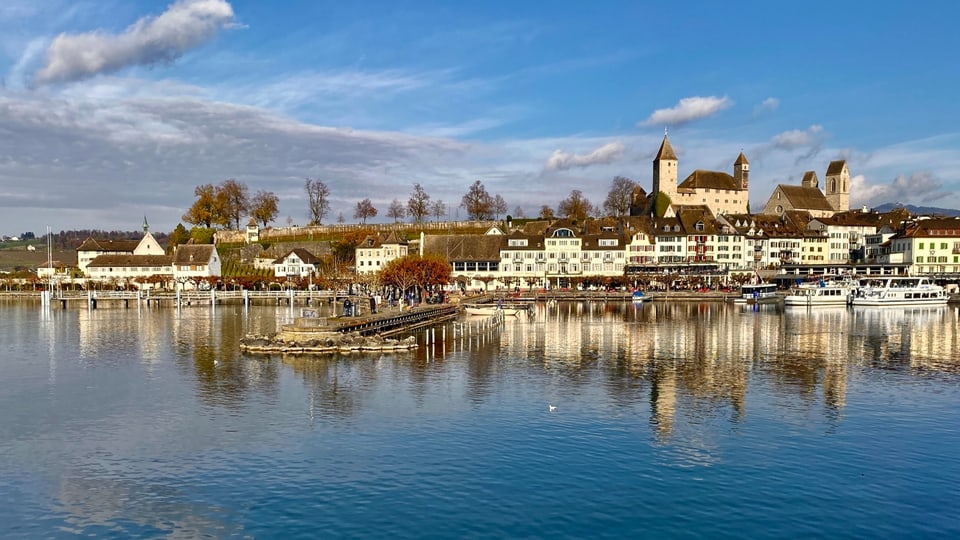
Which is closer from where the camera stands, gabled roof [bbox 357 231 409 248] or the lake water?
the lake water

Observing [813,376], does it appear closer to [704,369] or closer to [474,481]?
[704,369]

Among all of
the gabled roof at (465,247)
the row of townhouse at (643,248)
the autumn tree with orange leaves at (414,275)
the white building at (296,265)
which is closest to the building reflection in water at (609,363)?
the autumn tree with orange leaves at (414,275)

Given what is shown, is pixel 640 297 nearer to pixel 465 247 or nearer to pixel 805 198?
pixel 465 247

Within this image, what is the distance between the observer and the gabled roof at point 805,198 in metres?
129

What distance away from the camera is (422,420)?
26.5 m

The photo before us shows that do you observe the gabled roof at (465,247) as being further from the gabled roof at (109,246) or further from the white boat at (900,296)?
the gabled roof at (109,246)

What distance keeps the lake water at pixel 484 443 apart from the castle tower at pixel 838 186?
10765cm

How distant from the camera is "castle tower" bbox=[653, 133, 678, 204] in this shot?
12406cm

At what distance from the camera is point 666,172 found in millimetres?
124125

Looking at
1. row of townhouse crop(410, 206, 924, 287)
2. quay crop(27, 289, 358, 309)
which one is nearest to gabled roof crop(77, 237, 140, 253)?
quay crop(27, 289, 358, 309)

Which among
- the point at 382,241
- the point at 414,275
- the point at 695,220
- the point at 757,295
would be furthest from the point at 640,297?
the point at 382,241

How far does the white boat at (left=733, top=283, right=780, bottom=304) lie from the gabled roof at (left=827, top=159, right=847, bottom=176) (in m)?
59.1

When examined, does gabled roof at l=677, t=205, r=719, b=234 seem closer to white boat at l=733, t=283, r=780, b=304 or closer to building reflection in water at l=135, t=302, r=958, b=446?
white boat at l=733, t=283, r=780, b=304

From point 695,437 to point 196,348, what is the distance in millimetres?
31970
